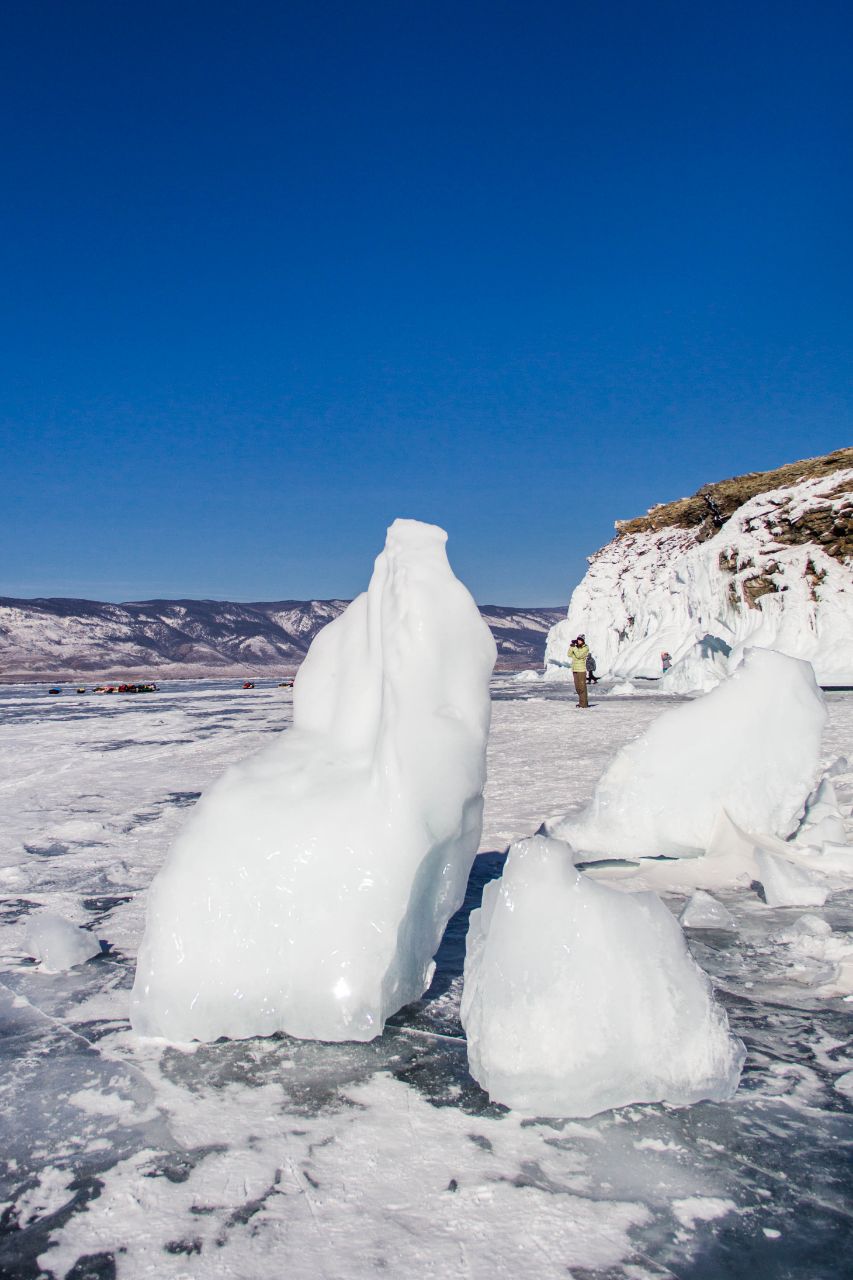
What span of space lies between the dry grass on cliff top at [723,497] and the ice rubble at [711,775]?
72.2 ft

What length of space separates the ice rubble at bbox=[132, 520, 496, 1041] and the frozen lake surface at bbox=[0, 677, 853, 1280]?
132mm

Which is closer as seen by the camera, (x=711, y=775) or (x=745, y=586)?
(x=711, y=775)

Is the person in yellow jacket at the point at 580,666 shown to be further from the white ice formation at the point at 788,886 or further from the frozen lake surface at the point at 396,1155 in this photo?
the frozen lake surface at the point at 396,1155

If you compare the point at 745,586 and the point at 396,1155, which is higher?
the point at 745,586

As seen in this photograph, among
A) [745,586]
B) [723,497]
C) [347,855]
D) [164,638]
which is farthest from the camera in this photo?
[164,638]

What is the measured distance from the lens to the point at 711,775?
15.6ft

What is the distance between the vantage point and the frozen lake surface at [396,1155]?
156 centimetres

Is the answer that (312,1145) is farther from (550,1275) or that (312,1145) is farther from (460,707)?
(460,707)

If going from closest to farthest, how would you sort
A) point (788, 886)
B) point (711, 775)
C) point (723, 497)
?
point (788, 886) < point (711, 775) < point (723, 497)

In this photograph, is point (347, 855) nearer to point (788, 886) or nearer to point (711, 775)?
point (788, 886)

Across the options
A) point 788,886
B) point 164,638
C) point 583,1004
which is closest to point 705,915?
point 788,886

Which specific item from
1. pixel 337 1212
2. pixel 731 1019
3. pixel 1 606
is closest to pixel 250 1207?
pixel 337 1212

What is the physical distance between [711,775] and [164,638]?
116m

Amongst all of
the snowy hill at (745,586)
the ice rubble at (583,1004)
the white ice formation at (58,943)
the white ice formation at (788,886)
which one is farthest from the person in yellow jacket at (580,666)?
the ice rubble at (583,1004)
